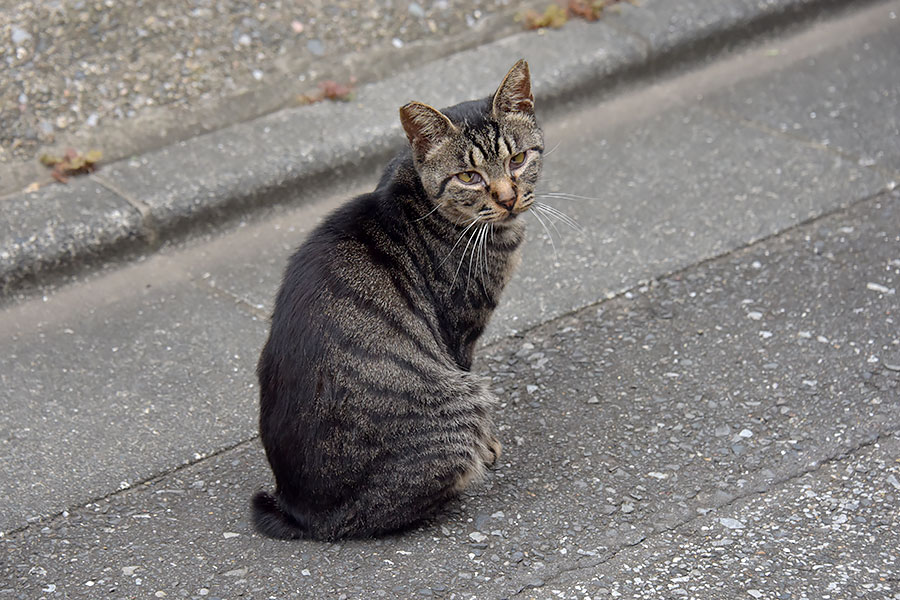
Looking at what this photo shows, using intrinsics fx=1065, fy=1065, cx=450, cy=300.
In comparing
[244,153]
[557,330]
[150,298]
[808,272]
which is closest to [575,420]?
[557,330]

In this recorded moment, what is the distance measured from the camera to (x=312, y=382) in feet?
9.30

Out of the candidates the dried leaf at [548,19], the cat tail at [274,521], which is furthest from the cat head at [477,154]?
the dried leaf at [548,19]

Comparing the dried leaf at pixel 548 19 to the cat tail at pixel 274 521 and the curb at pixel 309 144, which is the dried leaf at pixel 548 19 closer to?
the curb at pixel 309 144

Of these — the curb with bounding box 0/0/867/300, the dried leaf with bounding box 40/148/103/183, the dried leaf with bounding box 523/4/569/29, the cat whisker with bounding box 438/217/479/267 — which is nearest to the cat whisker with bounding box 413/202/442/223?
the cat whisker with bounding box 438/217/479/267

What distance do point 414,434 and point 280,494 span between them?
0.42 m

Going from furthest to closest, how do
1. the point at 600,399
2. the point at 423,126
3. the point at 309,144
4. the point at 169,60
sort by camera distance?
the point at 169,60
the point at 309,144
the point at 600,399
the point at 423,126

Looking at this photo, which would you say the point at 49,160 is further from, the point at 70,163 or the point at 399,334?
the point at 399,334

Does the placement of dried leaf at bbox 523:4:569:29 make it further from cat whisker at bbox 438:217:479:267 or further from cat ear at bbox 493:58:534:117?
cat whisker at bbox 438:217:479:267

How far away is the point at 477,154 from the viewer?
10.2 feet

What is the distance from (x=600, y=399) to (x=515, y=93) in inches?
41.3

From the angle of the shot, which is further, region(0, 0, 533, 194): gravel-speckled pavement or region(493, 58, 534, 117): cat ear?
region(0, 0, 533, 194): gravel-speckled pavement

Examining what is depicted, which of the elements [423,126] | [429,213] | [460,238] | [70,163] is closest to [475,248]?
[460,238]

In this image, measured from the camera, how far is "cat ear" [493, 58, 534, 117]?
3145mm

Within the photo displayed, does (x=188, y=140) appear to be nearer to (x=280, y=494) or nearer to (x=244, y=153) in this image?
(x=244, y=153)
